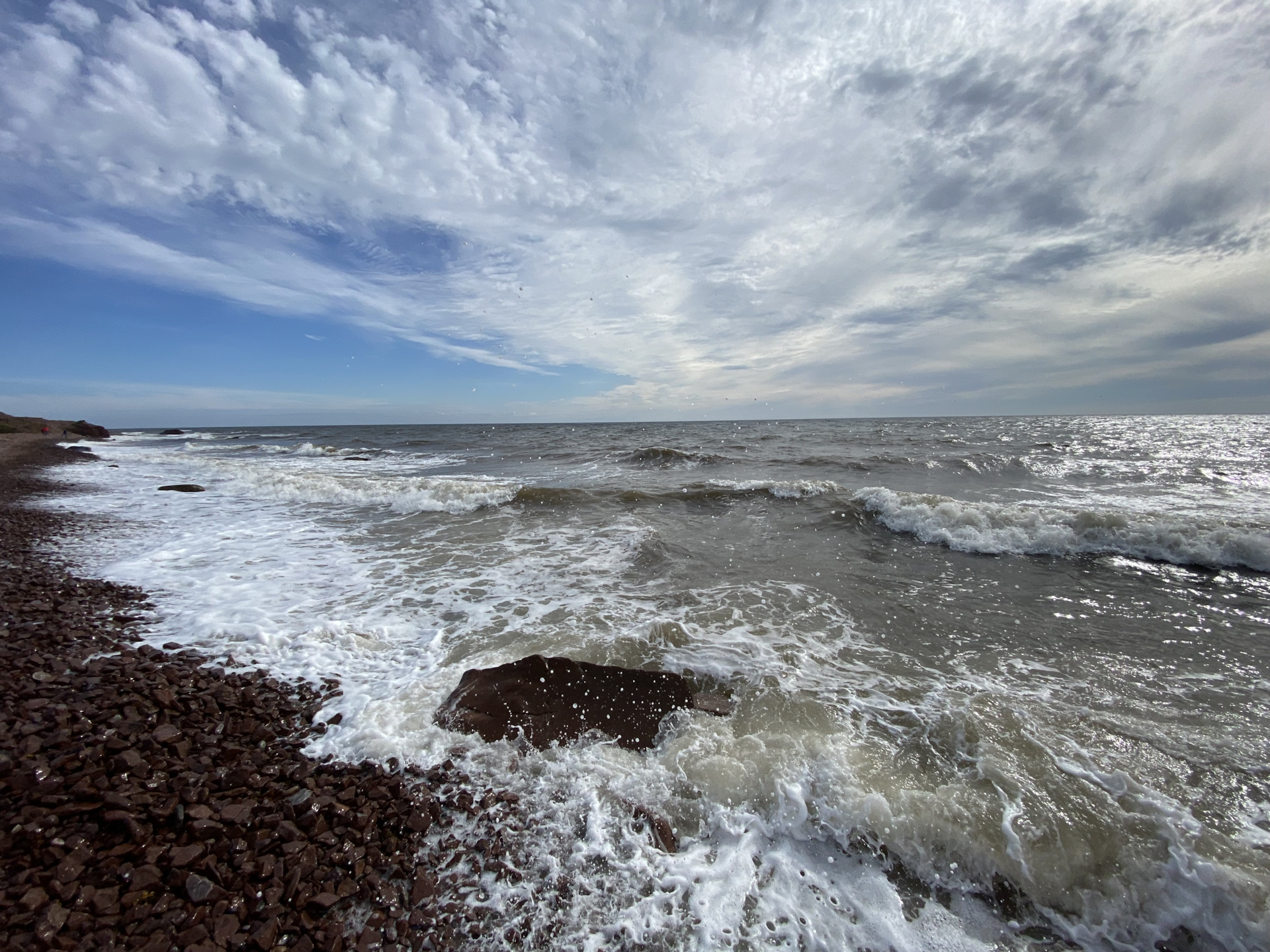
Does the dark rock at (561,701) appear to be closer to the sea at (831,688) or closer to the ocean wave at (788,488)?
the sea at (831,688)

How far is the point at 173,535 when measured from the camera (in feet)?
31.7

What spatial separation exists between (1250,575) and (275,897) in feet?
41.7

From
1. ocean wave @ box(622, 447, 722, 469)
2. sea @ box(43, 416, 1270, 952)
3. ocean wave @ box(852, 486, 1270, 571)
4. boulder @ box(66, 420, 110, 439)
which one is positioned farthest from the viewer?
boulder @ box(66, 420, 110, 439)

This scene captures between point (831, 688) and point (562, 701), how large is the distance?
8.45 feet

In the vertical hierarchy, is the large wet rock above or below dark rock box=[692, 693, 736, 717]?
above

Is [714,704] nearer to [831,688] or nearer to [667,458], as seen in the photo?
[831,688]

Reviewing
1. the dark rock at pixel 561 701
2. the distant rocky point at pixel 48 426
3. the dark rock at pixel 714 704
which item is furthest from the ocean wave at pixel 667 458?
the distant rocky point at pixel 48 426

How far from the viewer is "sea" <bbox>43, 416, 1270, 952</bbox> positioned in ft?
8.76

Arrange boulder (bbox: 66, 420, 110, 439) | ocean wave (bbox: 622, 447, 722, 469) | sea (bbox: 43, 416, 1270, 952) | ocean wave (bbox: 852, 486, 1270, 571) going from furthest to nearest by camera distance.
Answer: boulder (bbox: 66, 420, 110, 439)
ocean wave (bbox: 622, 447, 722, 469)
ocean wave (bbox: 852, 486, 1270, 571)
sea (bbox: 43, 416, 1270, 952)

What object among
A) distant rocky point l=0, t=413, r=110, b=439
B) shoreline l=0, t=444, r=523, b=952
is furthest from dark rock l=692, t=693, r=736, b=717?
distant rocky point l=0, t=413, r=110, b=439

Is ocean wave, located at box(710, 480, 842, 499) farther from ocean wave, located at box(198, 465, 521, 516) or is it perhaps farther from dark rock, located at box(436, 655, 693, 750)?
dark rock, located at box(436, 655, 693, 750)

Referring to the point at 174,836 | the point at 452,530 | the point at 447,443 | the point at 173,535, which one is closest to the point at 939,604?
the point at 174,836

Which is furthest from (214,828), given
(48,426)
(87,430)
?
(87,430)

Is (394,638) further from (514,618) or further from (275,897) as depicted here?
(275,897)
